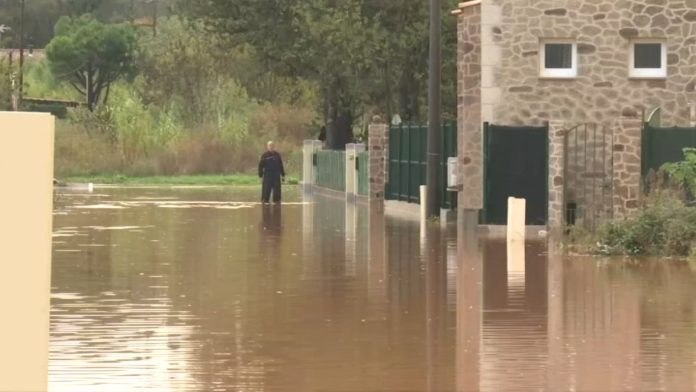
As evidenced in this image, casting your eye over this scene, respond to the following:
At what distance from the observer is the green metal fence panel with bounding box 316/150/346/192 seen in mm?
51062

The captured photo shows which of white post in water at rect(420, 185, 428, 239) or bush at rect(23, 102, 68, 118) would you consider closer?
white post in water at rect(420, 185, 428, 239)

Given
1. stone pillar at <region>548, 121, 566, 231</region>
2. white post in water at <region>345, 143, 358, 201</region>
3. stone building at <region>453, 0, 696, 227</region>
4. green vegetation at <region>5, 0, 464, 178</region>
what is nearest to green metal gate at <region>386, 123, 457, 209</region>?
stone building at <region>453, 0, 696, 227</region>

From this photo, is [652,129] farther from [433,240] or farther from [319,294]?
[319,294]

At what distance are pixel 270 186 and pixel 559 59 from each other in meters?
14.0

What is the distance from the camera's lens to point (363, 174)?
4666 cm

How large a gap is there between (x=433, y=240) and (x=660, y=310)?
11.8 meters

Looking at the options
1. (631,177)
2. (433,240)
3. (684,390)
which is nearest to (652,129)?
(631,177)

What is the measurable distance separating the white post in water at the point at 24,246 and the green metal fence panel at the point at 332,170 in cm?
4296

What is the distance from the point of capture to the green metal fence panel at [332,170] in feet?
168

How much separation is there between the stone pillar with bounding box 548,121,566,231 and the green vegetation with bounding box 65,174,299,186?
34.0m

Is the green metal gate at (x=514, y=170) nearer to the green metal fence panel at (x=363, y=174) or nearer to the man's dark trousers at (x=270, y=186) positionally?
the green metal fence panel at (x=363, y=174)

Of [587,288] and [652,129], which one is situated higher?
[652,129]

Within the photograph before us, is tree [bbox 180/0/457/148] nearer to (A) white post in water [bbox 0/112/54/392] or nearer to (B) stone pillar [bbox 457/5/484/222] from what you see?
(B) stone pillar [bbox 457/5/484/222]

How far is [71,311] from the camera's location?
17.4 metres
